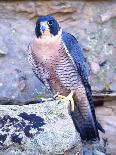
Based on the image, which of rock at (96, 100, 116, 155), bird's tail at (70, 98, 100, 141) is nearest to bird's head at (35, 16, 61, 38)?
bird's tail at (70, 98, 100, 141)

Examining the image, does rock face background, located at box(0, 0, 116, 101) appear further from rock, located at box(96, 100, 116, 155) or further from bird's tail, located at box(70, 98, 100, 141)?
bird's tail, located at box(70, 98, 100, 141)

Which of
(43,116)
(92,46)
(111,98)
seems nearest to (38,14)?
(92,46)

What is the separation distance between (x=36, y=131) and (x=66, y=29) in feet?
6.35

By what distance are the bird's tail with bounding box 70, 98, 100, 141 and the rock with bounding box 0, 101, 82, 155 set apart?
65 cm

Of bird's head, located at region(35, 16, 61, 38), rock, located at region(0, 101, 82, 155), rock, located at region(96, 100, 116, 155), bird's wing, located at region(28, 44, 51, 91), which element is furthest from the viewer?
rock, located at region(96, 100, 116, 155)

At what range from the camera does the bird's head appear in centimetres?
405

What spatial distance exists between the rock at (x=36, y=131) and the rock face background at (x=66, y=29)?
55.4 inches

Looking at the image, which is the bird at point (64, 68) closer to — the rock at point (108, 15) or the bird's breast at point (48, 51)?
the bird's breast at point (48, 51)

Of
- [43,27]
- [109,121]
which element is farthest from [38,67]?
[109,121]

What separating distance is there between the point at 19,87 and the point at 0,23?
0.65m

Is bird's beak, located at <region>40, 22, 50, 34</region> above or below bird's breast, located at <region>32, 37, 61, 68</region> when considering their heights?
above

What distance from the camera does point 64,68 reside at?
4.15m

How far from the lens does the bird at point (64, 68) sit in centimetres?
412

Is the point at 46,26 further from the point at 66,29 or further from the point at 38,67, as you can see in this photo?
the point at 66,29
